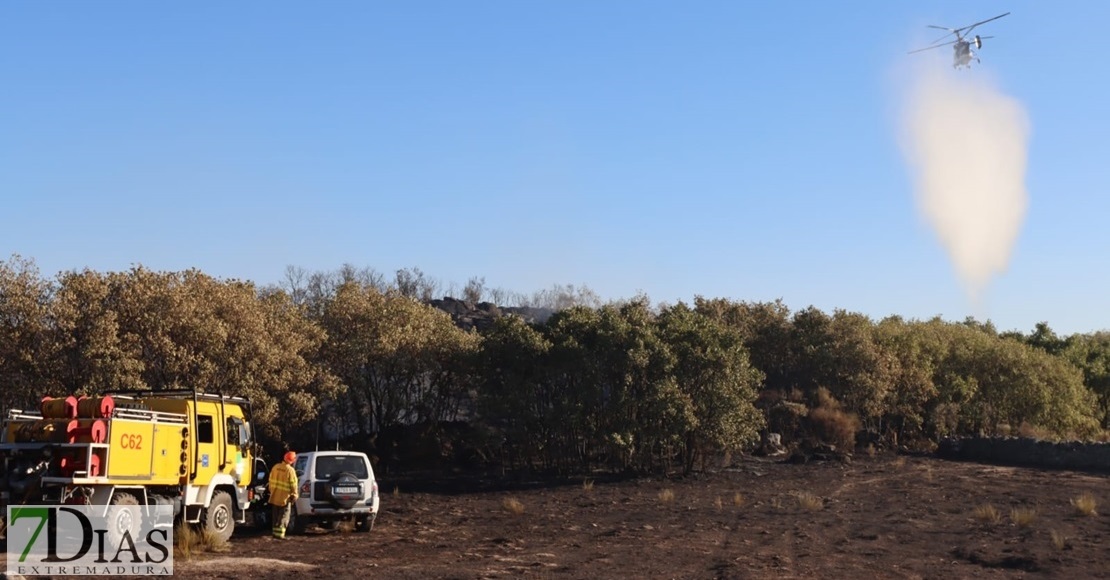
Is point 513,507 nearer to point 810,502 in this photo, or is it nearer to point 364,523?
point 364,523

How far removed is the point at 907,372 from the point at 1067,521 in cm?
2228

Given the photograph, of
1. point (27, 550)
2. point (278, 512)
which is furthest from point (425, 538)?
point (27, 550)

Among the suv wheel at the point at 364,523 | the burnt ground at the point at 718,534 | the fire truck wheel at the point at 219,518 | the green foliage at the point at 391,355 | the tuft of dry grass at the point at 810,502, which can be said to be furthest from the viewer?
the green foliage at the point at 391,355

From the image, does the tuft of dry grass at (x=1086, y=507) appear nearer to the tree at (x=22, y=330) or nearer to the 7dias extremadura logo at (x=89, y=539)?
the 7dias extremadura logo at (x=89, y=539)

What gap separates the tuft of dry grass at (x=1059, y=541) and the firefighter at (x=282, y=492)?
13631 millimetres

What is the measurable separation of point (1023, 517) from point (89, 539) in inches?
697

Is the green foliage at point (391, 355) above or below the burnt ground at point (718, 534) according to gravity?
above

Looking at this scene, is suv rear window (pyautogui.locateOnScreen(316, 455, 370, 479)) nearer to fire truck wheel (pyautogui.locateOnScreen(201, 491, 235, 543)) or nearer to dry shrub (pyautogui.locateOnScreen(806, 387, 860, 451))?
fire truck wheel (pyautogui.locateOnScreen(201, 491, 235, 543))

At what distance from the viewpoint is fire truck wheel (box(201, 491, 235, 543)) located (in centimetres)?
1688

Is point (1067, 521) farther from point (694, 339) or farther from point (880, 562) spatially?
point (694, 339)

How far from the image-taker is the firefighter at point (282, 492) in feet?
57.6

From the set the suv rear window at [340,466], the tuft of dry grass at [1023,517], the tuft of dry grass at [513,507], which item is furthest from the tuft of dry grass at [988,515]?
the suv rear window at [340,466]

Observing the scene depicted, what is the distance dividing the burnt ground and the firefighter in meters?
0.36

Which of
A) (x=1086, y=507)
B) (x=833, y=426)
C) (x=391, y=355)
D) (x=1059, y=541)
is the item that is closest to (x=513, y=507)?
(x=391, y=355)
